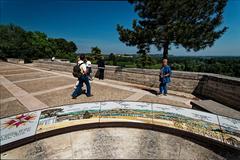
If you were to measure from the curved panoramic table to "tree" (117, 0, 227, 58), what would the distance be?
27.2ft

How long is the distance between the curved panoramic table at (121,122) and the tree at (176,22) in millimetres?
8298

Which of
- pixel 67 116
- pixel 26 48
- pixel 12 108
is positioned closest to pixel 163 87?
pixel 67 116

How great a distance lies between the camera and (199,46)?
11.4 metres

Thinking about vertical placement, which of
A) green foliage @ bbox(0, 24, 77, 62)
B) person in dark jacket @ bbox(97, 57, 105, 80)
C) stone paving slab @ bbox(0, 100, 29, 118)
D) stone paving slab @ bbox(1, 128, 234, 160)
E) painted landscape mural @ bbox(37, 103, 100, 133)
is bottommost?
stone paving slab @ bbox(0, 100, 29, 118)

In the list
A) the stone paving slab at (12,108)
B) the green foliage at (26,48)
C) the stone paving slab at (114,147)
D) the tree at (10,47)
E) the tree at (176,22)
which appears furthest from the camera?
the tree at (10,47)

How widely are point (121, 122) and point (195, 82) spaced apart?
6225 millimetres

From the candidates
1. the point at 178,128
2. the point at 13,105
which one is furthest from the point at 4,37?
the point at 178,128

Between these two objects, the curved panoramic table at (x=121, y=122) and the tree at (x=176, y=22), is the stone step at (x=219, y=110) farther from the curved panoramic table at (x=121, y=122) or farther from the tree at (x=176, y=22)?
the tree at (x=176, y=22)

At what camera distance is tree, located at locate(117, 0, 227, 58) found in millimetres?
10391

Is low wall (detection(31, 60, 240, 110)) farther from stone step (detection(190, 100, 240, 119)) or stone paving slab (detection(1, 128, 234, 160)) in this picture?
stone paving slab (detection(1, 128, 234, 160))

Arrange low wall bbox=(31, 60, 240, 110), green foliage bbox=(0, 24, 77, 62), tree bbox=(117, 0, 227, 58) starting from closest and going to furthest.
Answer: low wall bbox=(31, 60, 240, 110) < tree bbox=(117, 0, 227, 58) < green foliage bbox=(0, 24, 77, 62)

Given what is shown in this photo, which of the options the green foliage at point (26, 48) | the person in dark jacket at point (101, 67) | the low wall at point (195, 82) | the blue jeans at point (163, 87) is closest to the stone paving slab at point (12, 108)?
the blue jeans at point (163, 87)

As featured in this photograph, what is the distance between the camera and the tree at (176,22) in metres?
10.4

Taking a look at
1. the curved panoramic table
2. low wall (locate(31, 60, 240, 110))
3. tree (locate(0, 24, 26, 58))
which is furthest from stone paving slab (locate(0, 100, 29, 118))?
tree (locate(0, 24, 26, 58))
